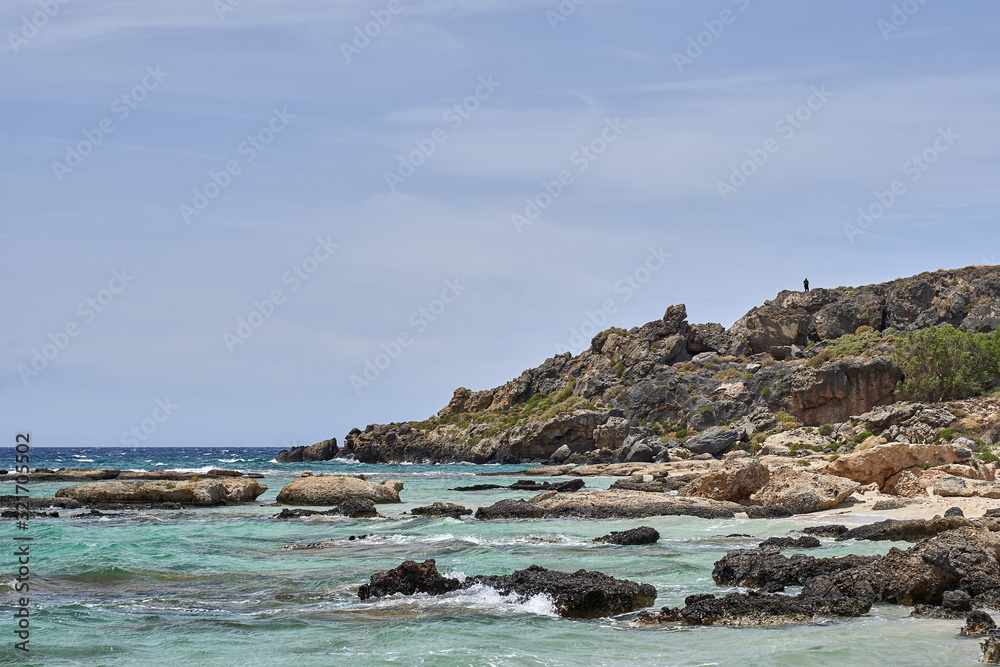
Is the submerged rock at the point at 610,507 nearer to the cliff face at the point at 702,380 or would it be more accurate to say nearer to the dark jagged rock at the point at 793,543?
the dark jagged rock at the point at 793,543

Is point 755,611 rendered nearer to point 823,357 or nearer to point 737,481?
point 737,481

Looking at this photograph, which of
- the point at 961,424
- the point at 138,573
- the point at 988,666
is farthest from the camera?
the point at 961,424

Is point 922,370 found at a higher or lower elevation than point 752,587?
higher

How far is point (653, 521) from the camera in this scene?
2478 centimetres

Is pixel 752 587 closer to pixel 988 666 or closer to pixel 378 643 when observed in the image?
pixel 988 666

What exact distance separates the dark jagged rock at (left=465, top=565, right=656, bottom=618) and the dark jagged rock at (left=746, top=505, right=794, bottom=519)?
12.1 meters

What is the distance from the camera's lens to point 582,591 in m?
12.5

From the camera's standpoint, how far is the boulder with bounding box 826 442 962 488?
26.2 metres

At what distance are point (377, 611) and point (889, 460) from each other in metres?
19.3

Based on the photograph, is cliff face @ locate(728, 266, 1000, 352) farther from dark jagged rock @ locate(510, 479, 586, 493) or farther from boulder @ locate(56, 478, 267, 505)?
boulder @ locate(56, 478, 267, 505)

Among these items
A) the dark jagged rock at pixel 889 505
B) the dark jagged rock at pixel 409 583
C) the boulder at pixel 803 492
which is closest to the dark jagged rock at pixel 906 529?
the dark jagged rock at pixel 889 505

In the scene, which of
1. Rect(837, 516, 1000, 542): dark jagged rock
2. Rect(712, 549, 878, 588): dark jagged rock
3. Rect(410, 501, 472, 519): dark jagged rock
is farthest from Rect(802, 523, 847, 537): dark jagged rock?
Rect(410, 501, 472, 519): dark jagged rock

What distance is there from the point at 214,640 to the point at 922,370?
202ft

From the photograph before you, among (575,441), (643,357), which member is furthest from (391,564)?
(643,357)
